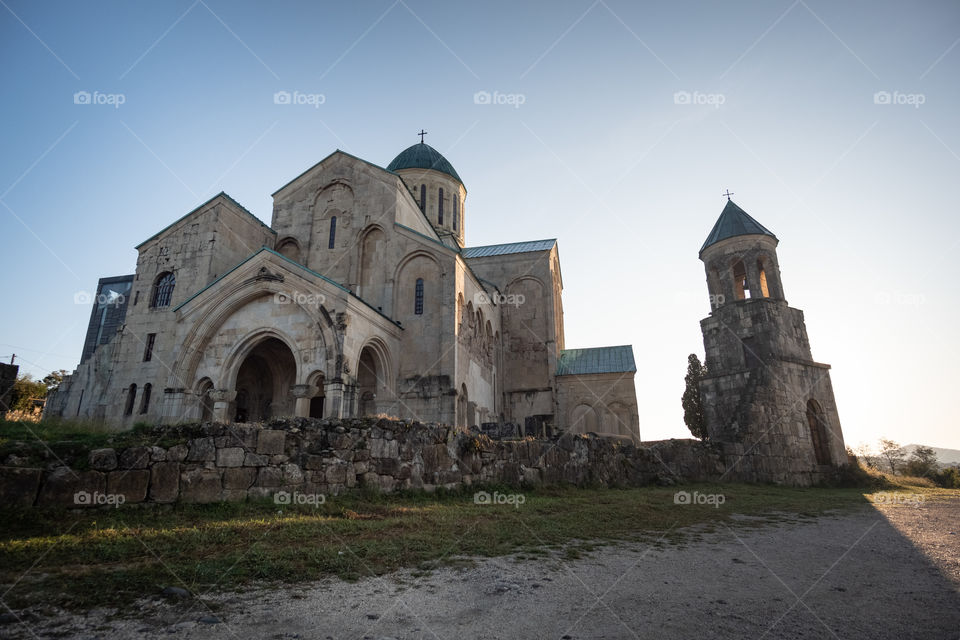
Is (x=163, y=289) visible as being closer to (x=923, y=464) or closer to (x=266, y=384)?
(x=266, y=384)

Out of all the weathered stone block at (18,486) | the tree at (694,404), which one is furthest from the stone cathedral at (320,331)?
the weathered stone block at (18,486)

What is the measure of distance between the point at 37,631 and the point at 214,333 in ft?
43.6

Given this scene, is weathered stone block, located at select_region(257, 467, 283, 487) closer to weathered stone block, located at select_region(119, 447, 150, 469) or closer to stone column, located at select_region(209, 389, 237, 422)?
weathered stone block, located at select_region(119, 447, 150, 469)

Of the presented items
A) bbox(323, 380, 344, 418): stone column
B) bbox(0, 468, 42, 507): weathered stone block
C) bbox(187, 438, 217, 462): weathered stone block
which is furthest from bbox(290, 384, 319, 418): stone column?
bbox(0, 468, 42, 507): weathered stone block

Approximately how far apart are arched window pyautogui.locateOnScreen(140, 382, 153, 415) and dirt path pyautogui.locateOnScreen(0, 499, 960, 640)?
14420 mm

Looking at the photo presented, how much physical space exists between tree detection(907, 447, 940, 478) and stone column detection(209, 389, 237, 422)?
23.5 metres

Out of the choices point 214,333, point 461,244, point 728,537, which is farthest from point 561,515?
point 461,244

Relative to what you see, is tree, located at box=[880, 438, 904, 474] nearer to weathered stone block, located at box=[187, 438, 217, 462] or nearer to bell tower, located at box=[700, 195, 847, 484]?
bell tower, located at box=[700, 195, 847, 484]

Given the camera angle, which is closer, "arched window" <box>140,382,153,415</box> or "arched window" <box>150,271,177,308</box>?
"arched window" <box>140,382,153,415</box>

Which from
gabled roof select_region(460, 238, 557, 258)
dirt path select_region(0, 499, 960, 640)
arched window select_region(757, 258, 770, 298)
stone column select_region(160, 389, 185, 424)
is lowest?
dirt path select_region(0, 499, 960, 640)

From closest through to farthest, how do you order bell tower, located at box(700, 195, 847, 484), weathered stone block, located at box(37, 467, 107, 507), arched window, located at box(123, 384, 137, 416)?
weathered stone block, located at box(37, 467, 107, 507), bell tower, located at box(700, 195, 847, 484), arched window, located at box(123, 384, 137, 416)

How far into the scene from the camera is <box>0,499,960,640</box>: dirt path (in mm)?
2943

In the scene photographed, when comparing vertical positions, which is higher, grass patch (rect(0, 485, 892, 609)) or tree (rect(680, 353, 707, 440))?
tree (rect(680, 353, 707, 440))

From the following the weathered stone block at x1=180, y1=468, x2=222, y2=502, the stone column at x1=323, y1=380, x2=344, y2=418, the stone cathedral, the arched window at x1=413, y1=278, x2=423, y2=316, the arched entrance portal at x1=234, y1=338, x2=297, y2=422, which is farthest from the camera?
the arched window at x1=413, y1=278, x2=423, y2=316
